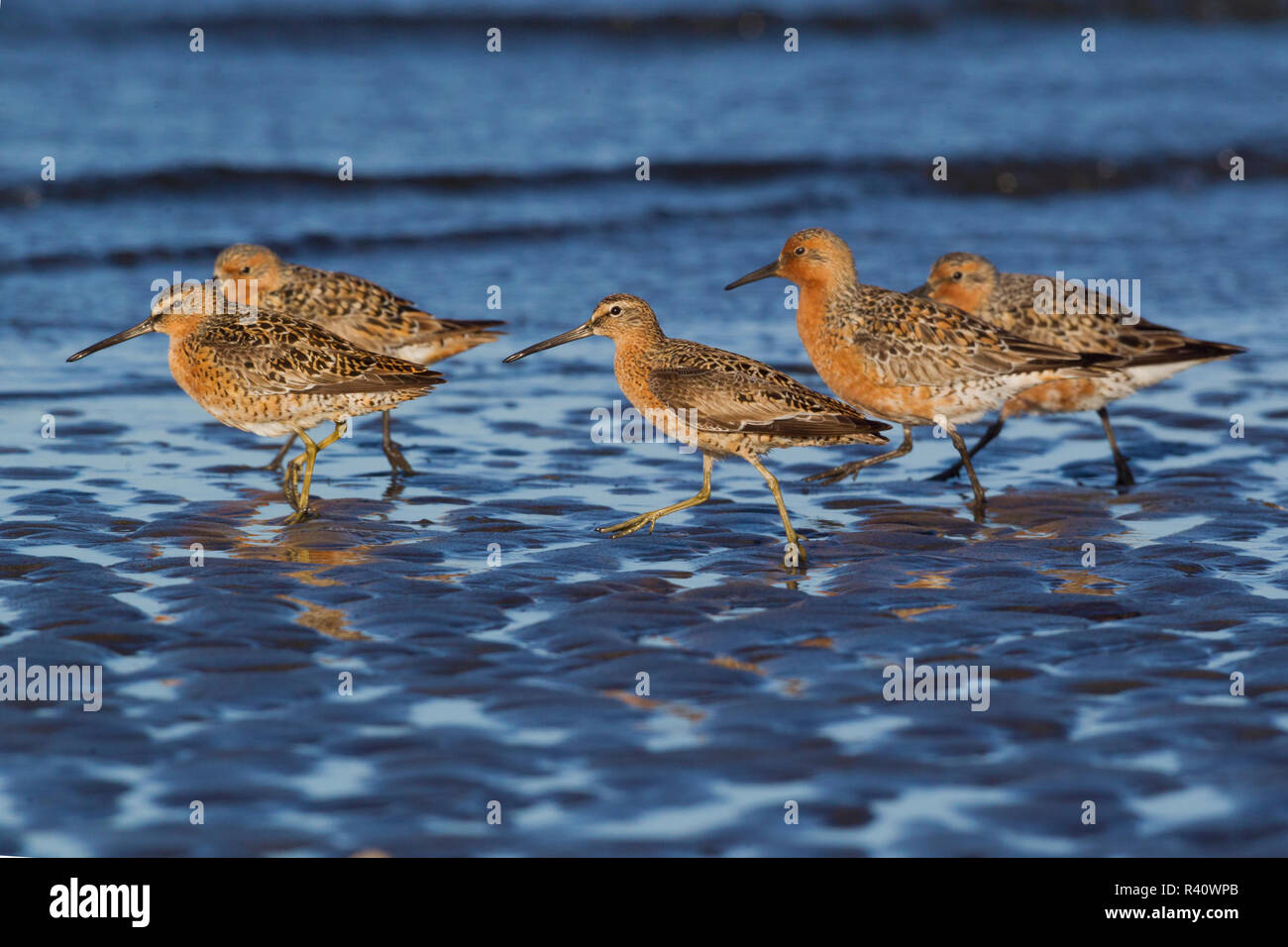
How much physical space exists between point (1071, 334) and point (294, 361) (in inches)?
197

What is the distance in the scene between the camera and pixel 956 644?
7.19 metres

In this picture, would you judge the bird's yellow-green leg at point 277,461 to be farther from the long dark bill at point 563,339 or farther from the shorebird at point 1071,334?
the shorebird at point 1071,334

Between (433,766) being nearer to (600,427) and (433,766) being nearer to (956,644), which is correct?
(956,644)

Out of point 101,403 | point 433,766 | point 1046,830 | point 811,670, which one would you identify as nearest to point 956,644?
point 811,670

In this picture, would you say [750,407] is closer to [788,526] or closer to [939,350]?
[788,526]

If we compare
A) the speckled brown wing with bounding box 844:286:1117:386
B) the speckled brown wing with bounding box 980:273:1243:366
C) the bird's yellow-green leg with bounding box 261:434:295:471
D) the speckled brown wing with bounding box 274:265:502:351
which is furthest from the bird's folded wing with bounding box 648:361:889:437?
the speckled brown wing with bounding box 274:265:502:351

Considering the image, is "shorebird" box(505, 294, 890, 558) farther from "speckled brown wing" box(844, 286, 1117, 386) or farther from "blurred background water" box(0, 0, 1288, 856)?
"speckled brown wing" box(844, 286, 1117, 386)

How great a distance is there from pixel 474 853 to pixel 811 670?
6.60 feet

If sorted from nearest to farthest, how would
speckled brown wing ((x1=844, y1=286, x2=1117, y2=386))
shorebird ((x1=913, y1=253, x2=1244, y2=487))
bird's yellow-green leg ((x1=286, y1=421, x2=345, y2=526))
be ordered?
bird's yellow-green leg ((x1=286, y1=421, x2=345, y2=526)) < speckled brown wing ((x1=844, y1=286, x2=1117, y2=386)) < shorebird ((x1=913, y1=253, x2=1244, y2=487))

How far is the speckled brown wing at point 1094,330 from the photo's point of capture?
1070 cm

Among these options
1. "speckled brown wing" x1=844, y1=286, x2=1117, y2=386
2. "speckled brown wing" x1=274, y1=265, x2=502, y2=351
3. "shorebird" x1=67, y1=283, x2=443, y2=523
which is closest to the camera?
"shorebird" x1=67, y1=283, x2=443, y2=523

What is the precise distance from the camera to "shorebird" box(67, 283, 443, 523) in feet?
31.0

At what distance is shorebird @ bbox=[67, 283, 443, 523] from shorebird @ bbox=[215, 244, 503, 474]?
133 centimetres

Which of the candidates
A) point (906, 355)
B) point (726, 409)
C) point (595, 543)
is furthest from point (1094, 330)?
point (595, 543)
